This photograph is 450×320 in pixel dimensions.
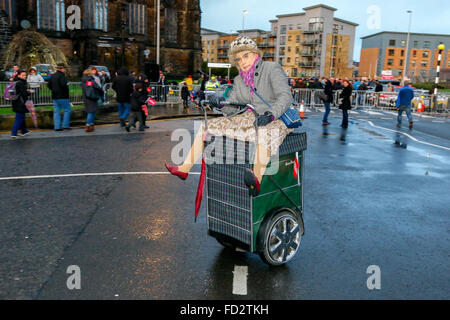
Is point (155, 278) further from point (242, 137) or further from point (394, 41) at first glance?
point (394, 41)

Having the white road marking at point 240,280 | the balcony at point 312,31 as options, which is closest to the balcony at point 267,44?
the balcony at point 312,31

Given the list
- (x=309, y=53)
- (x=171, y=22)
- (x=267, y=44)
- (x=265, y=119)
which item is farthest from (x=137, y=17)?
(x=265, y=119)

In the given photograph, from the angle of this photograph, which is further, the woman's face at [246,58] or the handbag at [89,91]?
the handbag at [89,91]

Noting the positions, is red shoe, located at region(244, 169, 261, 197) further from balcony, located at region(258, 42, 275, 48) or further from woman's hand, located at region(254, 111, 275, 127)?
balcony, located at region(258, 42, 275, 48)

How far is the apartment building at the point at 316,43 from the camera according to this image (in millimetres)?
92500

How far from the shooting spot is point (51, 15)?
50.4 meters

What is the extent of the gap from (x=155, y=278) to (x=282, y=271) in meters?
1.14

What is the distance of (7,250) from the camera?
418 cm

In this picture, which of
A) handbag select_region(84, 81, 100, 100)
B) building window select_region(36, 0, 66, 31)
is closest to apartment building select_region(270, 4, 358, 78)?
building window select_region(36, 0, 66, 31)

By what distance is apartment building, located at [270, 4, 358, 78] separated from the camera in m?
92.5

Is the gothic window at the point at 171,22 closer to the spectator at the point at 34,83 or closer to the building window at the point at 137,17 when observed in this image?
the building window at the point at 137,17

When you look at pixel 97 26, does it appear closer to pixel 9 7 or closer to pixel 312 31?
pixel 9 7

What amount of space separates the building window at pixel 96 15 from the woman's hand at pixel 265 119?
53825 millimetres
